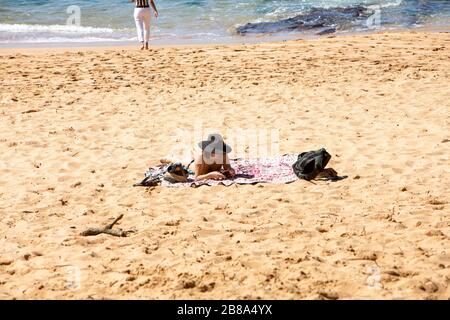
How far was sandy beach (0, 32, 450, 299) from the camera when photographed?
389 cm

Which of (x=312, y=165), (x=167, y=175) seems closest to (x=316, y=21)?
(x=312, y=165)

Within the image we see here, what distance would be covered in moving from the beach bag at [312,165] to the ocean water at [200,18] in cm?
1043

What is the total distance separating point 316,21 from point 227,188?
43.8 ft

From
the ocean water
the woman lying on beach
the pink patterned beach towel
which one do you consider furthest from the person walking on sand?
the woman lying on beach

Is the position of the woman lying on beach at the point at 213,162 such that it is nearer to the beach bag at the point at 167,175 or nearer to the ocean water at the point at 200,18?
the beach bag at the point at 167,175

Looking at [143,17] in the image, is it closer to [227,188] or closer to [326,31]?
[326,31]

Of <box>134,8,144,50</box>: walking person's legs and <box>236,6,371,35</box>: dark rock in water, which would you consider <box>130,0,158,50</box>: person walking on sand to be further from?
<box>236,6,371,35</box>: dark rock in water

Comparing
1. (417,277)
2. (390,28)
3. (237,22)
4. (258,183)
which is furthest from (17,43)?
(417,277)

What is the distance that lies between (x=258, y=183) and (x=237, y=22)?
13508 millimetres

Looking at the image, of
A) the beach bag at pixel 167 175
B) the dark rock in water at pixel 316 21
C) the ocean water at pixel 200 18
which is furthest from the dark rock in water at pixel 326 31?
the beach bag at pixel 167 175

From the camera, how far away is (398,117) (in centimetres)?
794

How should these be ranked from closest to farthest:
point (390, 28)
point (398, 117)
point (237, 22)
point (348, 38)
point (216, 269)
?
point (216, 269), point (398, 117), point (348, 38), point (390, 28), point (237, 22)

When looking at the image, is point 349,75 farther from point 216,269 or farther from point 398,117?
Answer: point 216,269

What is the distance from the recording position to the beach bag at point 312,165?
19.2ft
